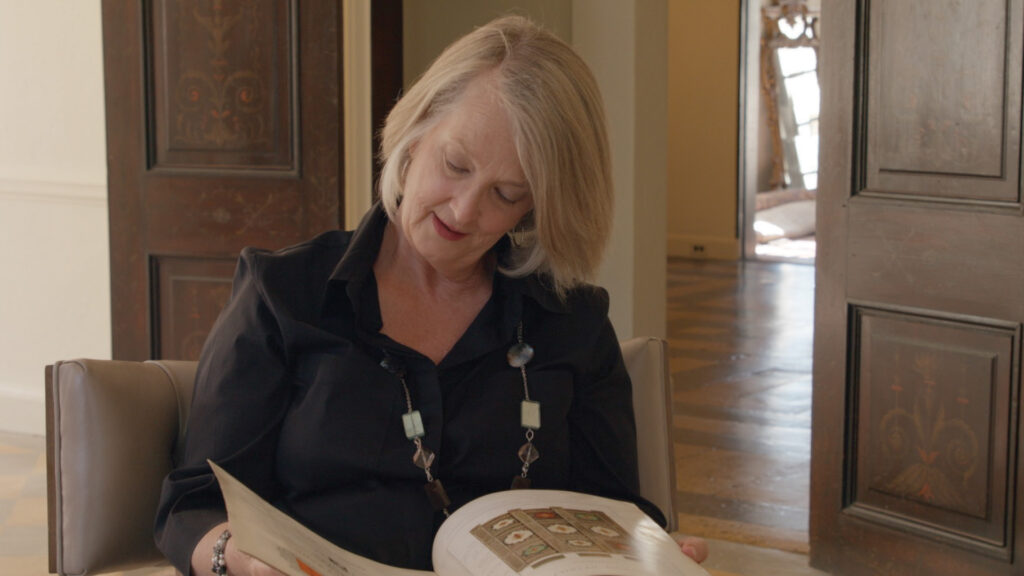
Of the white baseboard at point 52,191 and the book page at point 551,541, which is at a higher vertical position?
the white baseboard at point 52,191

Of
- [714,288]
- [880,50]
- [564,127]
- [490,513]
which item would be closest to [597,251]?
[564,127]

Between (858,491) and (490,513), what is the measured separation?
90.3 inches

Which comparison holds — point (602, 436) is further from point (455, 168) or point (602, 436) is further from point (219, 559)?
point (219, 559)

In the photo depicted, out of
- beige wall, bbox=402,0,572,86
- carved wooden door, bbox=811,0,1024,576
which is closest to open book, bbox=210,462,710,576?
carved wooden door, bbox=811,0,1024,576

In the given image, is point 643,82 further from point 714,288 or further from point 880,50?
point 714,288

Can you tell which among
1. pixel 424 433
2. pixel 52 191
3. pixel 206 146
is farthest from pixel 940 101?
pixel 52 191

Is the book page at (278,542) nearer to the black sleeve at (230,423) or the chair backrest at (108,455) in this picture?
the black sleeve at (230,423)

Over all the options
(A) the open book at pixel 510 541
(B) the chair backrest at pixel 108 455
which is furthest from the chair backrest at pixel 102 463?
(A) the open book at pixel 510 541

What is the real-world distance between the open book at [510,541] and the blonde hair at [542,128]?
0.39 metres

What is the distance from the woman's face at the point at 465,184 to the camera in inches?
60.2

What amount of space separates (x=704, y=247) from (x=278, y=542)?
971cm

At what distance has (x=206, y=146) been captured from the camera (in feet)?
12.6

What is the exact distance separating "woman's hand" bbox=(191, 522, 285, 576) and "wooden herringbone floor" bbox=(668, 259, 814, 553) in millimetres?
2573

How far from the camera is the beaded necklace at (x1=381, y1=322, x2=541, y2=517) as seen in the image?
151 centimetres
